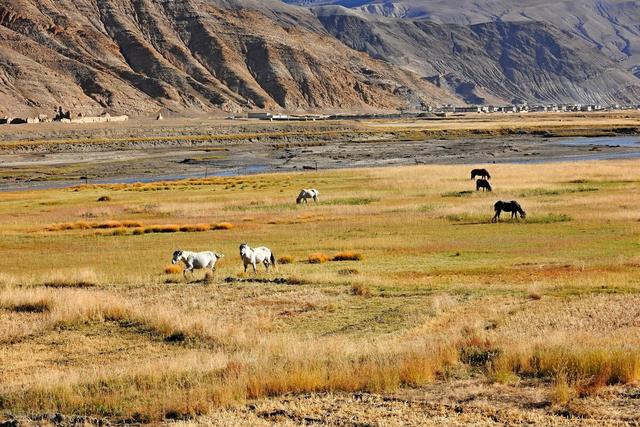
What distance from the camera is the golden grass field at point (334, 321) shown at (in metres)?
12.6

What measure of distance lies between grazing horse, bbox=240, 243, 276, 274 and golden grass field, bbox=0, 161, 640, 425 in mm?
715

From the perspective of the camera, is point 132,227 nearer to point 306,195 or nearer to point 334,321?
point 306,195

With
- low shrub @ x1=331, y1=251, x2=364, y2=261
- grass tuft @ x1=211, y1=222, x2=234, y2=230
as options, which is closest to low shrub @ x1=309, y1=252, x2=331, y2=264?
low shrub @ x1=331, y1=251, x2=364, y2=261

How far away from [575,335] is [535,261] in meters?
12.1

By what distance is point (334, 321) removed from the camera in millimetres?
19438

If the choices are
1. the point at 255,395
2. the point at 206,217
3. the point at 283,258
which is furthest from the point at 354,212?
the point at 255,395

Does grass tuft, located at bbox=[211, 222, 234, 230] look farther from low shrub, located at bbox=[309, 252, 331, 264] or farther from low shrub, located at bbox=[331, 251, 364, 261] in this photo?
low shrub, located at bbox=[331, 251, 364, 261]

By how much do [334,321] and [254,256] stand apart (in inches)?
288

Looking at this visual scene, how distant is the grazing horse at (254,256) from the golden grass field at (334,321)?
0.72 metres

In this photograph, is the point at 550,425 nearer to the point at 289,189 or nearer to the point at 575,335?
the point at 575,335

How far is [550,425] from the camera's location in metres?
11.3

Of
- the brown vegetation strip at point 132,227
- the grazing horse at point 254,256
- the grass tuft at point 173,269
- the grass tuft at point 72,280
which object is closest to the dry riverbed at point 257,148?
the brown vegetation strip at point 132,227

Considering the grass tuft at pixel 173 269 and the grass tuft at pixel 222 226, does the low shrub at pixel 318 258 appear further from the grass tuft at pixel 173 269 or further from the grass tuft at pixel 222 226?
the grass tuft at pixel 222 226

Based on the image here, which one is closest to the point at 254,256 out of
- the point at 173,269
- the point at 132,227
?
the point at 173,269
